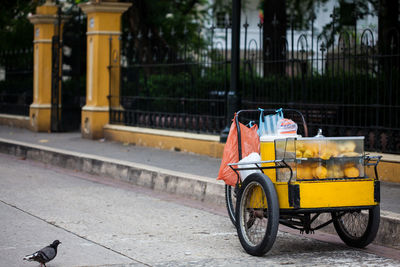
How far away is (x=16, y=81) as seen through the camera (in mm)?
22500

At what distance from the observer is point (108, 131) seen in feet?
55.5

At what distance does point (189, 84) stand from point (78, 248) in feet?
26.8

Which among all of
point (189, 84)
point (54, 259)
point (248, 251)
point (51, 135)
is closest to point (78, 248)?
point (54, 259)

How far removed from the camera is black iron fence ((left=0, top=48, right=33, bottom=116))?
2156 cm

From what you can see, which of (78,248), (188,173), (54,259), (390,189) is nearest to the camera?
(54,259)

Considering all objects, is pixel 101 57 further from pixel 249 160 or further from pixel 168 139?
pixel 249 160

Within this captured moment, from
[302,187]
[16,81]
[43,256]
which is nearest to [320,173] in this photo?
[302,187]

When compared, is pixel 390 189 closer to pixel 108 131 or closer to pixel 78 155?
pixel 78 155

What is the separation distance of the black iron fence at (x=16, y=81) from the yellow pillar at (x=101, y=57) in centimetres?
488

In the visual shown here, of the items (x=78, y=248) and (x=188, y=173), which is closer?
(x=78, y=248)

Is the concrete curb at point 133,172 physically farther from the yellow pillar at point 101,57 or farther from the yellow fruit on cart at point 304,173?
the yellow fruit on cart at point 304,173

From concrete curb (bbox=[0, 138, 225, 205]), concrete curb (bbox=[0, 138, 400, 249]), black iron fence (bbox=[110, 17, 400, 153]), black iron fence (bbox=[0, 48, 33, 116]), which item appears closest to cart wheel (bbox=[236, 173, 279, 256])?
concrete curb (bbox=[0, 138, 400, 249])

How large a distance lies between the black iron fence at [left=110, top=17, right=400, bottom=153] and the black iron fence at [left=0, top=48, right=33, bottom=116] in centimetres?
540

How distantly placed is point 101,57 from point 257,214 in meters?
11.2
